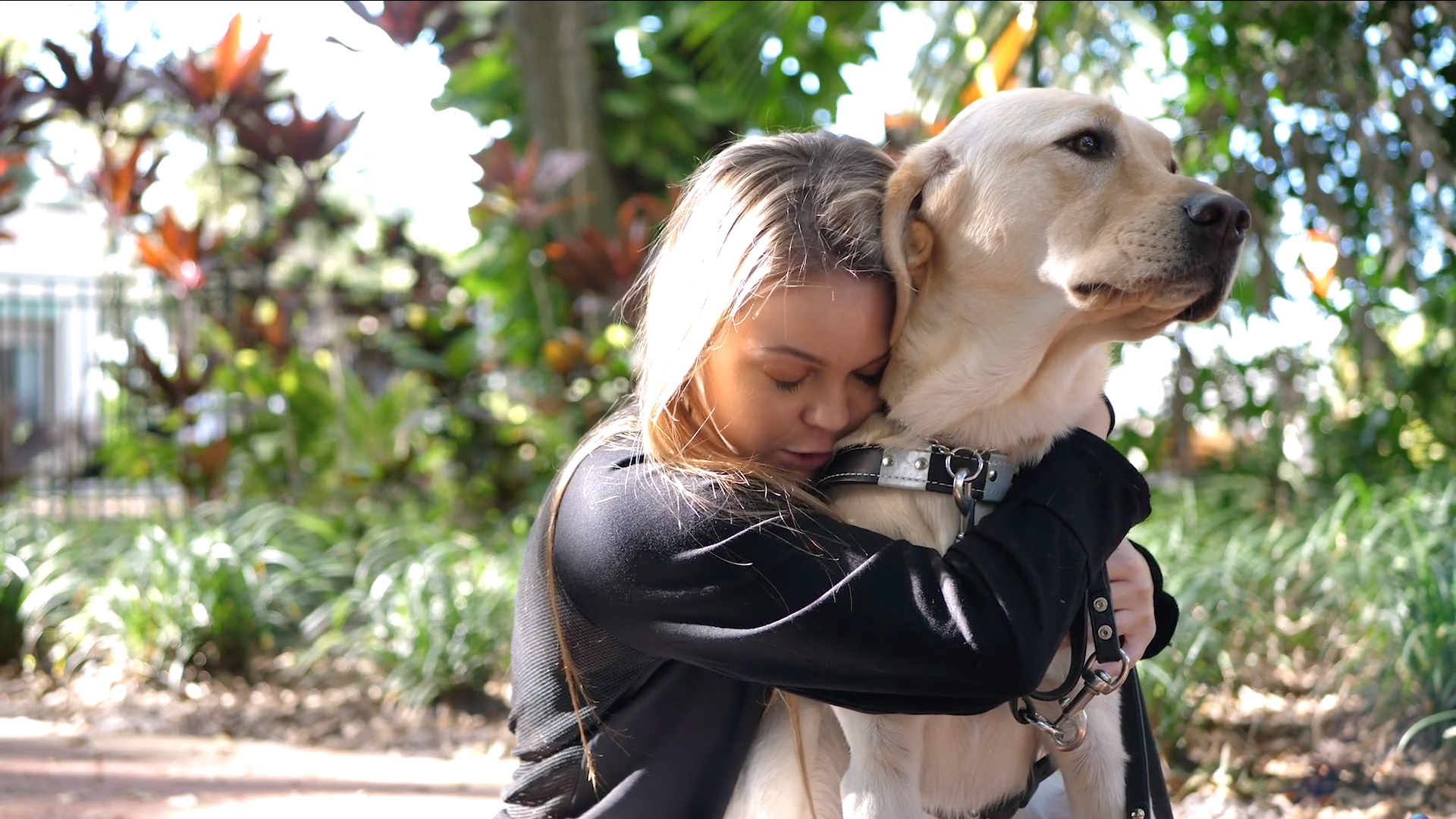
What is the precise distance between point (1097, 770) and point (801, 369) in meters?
0.74

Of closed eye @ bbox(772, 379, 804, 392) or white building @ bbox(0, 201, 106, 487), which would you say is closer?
closed eye @ bbox(772, 379, 804, 392)

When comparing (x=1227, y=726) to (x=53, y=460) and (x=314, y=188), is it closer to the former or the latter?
(x=314, y=188)

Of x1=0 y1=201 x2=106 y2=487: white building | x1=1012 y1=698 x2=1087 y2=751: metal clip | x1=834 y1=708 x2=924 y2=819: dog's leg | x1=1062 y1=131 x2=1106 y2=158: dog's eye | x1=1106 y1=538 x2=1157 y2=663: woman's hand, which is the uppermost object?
x1=1062 y1=131 x2=1106 y2=158: dog's eye

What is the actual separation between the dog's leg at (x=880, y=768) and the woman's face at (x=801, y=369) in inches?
16.2

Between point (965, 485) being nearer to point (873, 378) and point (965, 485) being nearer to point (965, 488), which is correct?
point (965, 488)

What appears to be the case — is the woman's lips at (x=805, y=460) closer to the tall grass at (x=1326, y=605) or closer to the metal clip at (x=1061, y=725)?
the metal clip at (x=1061, y=725)

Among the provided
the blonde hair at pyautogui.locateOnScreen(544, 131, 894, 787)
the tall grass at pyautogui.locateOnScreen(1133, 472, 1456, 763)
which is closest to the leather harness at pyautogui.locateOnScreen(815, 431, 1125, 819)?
the blonde hair at pyautogui.locateOnScreen(544, 131, 894, 787)

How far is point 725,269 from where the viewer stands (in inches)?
67.1

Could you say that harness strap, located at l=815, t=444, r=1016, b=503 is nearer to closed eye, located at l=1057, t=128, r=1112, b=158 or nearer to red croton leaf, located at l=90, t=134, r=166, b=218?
closed eye, located at l=1057, t=128, r=1112, b=158

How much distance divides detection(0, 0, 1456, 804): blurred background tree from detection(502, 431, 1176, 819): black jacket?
4.16ft

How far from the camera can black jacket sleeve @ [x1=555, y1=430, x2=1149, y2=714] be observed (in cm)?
150

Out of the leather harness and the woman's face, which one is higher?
the woman's face

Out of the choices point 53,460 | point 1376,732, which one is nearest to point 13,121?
point 53,460

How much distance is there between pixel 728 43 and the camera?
4215 mm
